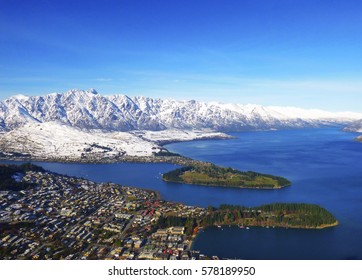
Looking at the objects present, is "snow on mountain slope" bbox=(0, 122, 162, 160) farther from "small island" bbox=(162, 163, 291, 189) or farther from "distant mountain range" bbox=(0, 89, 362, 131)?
"distant mountain range" bbox=(0, 89, 362, 131)

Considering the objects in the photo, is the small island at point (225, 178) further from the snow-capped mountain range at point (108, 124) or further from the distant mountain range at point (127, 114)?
the distant mountain range at point (127, 114)

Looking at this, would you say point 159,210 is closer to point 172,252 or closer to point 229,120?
point 172,252

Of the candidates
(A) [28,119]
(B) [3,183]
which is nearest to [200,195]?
(B) [3,183]

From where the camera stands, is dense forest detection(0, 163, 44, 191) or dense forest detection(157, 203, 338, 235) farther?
dense forest detection(0, 163, 44, 191)

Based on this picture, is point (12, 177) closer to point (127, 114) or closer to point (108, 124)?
point (108, 124)

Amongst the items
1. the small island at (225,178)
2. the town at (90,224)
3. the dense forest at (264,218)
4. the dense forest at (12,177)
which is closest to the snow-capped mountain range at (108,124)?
the dense forest at (12,177)

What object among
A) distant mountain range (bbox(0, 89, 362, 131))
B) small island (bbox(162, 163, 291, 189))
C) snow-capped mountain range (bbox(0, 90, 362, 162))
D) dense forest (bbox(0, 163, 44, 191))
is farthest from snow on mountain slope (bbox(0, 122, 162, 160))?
distant mountain range (bbox(0, 89, 362, 131))

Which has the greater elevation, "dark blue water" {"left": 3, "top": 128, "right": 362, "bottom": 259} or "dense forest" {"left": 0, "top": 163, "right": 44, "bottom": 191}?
"dense forest" {"left": 0, "top": 163, "right": 44, "bottom": 191}
